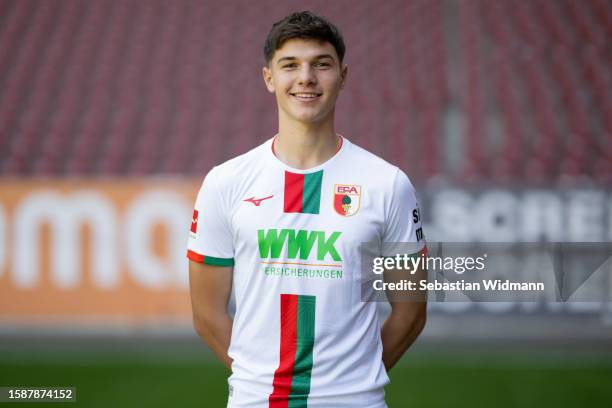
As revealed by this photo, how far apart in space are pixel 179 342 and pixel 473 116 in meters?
5.17

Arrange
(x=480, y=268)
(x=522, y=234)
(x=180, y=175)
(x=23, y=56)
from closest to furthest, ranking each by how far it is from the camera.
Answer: (x=480, y=268) < (x=522, y=234) < (x=180, y=175) < (x=23, y=56)

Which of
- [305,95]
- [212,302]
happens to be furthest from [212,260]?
[305,95]

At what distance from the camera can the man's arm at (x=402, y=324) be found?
2320 millimetres

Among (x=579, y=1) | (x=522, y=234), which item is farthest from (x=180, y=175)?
(x=579, y=1)

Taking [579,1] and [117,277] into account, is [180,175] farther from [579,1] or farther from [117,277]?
[579,1]

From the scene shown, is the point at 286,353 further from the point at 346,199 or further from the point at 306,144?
the point at 306,144

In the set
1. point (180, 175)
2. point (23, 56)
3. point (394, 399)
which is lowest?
point (394, 399)

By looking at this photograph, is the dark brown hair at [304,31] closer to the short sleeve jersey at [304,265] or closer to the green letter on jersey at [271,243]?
the short sleeve jersey at [304,265]

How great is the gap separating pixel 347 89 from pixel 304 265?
9.08 metres

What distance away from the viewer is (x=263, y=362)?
2.09 meters

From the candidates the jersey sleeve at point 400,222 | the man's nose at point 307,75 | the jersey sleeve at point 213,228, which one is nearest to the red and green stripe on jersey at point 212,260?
the jersey sleeve at point 213,228

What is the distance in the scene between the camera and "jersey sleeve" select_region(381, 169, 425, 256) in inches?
85.7

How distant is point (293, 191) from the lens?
7.13 feet

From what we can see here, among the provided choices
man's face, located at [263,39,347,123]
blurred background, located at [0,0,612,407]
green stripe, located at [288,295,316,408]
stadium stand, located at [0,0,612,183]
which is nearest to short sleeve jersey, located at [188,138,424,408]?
green stripe, located at [288,295,316,408]
